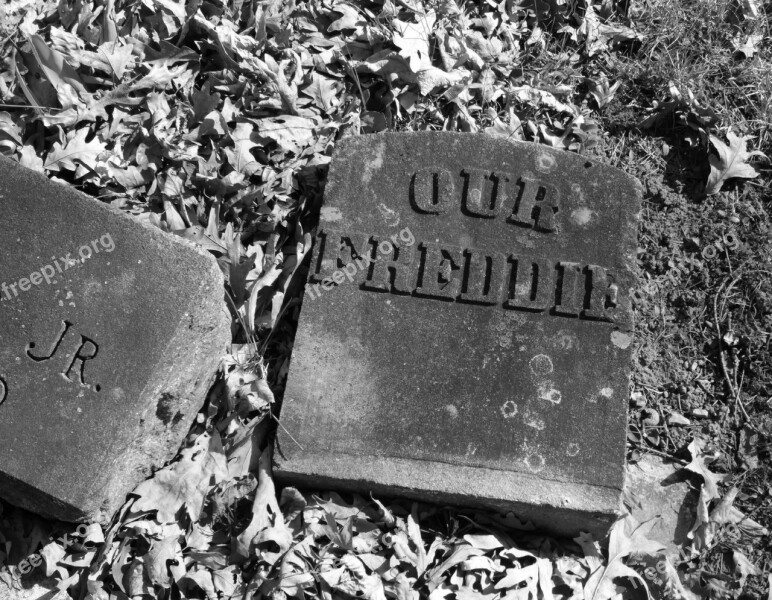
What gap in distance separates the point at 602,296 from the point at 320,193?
1331 millimetres

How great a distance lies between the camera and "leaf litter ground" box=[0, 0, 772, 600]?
117 inches

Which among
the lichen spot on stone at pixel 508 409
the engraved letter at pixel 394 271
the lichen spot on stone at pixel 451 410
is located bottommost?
the lichen spot on stone at pixel 451 410

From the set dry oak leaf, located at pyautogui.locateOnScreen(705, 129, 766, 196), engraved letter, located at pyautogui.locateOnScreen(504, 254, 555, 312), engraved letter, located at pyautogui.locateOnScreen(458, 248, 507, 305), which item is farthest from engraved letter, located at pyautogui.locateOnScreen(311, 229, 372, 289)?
dry oak leaf, located at pyautogui.locateOnScreen(705, 129, 766, 196)

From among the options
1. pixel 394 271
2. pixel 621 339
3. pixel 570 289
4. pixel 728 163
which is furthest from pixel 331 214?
pixel 728 163

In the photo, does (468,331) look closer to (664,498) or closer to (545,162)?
(545,162)

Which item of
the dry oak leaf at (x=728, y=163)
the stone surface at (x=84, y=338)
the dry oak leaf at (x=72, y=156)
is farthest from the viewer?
the dry oak leaf at (x=728, y=163)

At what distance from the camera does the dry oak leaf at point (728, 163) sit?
3.79m

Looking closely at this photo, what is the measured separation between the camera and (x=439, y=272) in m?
3.10

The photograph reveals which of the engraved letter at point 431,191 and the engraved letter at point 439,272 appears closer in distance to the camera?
the engraved letter at point 439,272

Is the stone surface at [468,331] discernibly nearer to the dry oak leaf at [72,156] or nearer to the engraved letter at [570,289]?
the engraved letter at [570,289]

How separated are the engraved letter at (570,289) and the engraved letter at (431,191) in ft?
1.75

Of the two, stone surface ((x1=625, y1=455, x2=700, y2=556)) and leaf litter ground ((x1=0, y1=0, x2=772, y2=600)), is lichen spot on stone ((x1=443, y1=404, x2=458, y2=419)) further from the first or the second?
stone surface ((x1=625, y1=455, x2=700, y2=556))

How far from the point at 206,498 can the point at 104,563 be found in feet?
1.41

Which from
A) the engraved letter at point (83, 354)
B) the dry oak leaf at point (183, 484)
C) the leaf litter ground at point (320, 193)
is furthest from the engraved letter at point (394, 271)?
the engraved letter at point (83, 354)
